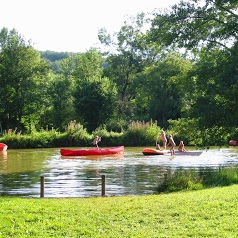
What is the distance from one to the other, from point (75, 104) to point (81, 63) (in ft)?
85.7

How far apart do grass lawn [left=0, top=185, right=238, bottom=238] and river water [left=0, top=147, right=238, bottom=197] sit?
14.5 ft

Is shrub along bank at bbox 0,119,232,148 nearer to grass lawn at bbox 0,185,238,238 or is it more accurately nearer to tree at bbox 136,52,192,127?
tree at bbox 136,52,192,127

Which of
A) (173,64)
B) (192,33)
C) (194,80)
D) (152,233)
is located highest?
(173,64)

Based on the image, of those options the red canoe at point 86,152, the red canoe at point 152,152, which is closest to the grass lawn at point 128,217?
the red canoe at point 86,152

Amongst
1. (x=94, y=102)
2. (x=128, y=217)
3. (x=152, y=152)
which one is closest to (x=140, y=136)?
(x=94, y=102)

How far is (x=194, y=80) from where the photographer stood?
2736 centimetres

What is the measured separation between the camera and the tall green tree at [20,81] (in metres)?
67.9

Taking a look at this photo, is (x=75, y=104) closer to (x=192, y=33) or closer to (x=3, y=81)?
(x=3, y=81)

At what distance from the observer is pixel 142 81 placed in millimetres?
72062

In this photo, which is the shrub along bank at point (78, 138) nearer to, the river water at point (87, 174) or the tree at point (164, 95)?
the tree at point (164, 95)

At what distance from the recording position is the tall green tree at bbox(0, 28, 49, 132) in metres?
67.9

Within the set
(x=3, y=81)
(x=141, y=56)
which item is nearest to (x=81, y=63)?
(x=141, y=56)

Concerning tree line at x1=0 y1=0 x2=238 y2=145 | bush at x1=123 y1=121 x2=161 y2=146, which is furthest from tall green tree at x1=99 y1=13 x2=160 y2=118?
bush at x1=123 y1=121 x2=161 y2=146

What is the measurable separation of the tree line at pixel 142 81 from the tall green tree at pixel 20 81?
0.14 meters
